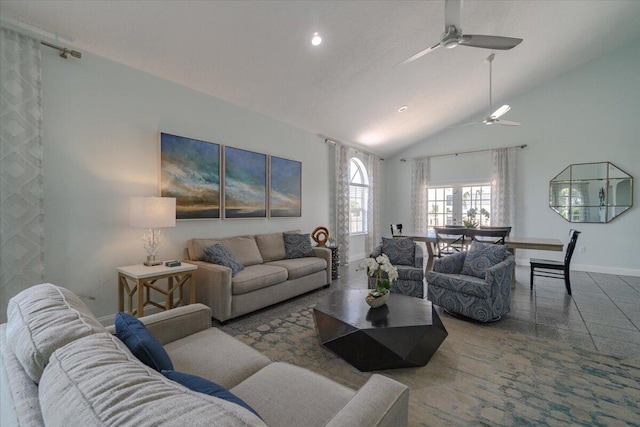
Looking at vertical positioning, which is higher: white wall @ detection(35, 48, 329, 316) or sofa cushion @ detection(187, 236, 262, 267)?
white wall @ detection(35, 48, 329, 316)

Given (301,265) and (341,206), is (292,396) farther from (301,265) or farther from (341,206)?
(341,206)

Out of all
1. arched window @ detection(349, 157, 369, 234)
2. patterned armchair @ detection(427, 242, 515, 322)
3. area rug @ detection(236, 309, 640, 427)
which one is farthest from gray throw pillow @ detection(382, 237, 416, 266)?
arched window @ detection(349, 157, 369, 234)

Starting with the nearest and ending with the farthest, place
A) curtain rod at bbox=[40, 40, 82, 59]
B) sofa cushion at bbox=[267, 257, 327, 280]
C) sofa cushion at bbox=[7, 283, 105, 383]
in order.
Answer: sofa cushion at bbox=[7, 283, 105, 383] < curtain rod at bbox=[40, 40, 82, 59] < sofa cushion at bbox=[267, 257, 327, 280]

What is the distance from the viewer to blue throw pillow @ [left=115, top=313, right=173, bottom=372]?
39.8 inches

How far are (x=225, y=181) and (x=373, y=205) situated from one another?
167 inches

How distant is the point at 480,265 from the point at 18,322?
369 cm

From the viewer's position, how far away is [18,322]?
952 mm

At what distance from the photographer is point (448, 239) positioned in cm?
443

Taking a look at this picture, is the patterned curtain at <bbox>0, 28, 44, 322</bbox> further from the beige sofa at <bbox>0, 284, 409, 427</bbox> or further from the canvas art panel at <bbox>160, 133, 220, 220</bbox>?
the beige sofa at <bbox>0, 284, 409, 427</bbox>

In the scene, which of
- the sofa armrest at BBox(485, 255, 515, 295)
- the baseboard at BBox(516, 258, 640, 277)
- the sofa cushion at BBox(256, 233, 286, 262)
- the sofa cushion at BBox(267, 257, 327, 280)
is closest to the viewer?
the sofa armrest at BBox(485, 255, 515, 295)

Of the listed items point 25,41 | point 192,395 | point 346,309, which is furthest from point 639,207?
point 25,41

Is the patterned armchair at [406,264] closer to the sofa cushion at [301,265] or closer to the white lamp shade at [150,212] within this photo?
the sofa cushion at [301,265]

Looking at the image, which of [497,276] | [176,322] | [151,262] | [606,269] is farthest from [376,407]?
[606,269]

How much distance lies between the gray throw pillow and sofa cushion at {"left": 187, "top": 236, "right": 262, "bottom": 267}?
188 cm
